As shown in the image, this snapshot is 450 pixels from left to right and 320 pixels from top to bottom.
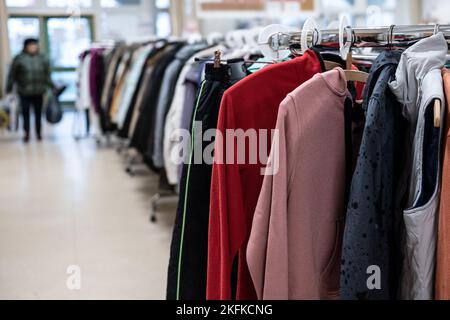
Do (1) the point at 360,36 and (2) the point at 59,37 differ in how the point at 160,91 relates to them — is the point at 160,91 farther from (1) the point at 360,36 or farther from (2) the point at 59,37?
(2) the point at 59,37

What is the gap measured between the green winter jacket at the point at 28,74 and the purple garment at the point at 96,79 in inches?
78.5

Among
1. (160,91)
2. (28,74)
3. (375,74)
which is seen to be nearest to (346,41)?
(375,74)

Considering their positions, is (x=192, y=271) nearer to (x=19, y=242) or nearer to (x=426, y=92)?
(x=426, y=92)

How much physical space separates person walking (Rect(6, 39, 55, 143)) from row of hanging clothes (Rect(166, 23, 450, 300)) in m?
7.12

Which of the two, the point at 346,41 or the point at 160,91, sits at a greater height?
the point at 346,41

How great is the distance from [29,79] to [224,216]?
731 centimetres

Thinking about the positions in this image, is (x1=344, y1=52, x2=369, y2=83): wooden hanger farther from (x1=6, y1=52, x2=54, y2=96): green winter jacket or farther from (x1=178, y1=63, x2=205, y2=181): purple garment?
(x1=6, y1=52, x2=54, y2=96): green winter jacket

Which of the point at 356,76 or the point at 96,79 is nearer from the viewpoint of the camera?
the point at 356,76

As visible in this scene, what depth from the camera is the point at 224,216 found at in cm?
148

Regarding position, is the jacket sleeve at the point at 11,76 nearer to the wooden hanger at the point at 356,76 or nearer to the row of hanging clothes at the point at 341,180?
the row of hanging clothes at the point at 341,180

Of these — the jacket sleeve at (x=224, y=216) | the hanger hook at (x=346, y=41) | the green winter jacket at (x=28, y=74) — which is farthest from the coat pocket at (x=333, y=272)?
the green winter jacket at (x=28, y=74)

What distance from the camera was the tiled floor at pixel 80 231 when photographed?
3.03 metres

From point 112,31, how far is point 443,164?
11387mm

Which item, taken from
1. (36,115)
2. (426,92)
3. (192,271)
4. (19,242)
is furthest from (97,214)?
(36,115)
